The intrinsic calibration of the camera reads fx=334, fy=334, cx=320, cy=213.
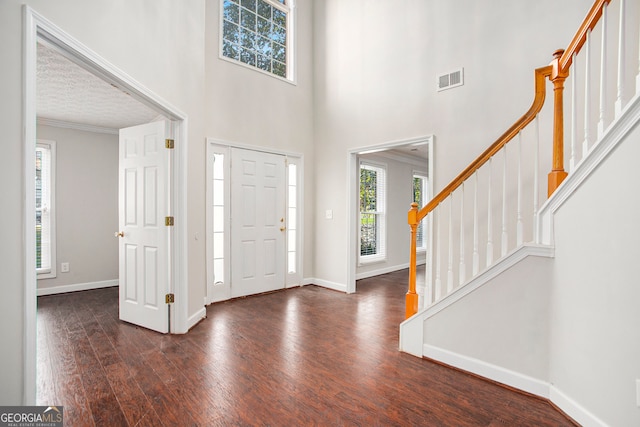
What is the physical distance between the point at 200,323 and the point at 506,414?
9.32 ft

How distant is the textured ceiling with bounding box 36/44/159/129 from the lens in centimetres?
304

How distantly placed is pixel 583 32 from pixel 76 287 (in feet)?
21.0

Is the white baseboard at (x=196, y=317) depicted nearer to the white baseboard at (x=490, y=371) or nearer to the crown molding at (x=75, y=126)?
the white baseboard at (x=490, y=371)

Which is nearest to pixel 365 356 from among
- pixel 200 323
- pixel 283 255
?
pixel 200 323

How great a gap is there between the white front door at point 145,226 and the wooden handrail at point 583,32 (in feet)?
10.6

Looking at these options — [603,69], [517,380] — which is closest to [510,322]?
[517,380]

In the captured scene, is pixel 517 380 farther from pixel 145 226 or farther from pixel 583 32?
pixel 145 226

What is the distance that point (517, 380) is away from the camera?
2215mm

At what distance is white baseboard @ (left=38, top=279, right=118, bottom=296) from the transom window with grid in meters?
3.91

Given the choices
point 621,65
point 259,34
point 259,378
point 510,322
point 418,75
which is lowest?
point 259,378

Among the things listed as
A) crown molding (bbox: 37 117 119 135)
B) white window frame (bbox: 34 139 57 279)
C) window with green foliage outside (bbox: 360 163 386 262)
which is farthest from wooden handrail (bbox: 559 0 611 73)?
white window frame (bbox: 34 139 57 279)

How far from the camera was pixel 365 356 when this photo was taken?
276 centimetres

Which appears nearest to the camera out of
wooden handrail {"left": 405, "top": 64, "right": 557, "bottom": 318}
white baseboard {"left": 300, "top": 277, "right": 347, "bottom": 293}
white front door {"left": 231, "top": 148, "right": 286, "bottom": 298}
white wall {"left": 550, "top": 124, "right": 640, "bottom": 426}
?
white wall {"left": 550, "top": 124, "right": 640, "bottom": 426}

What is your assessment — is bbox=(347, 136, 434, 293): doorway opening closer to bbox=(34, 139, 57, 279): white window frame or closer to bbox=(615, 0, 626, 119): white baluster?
bbox=(615, 0, 626, 119): white baluster
